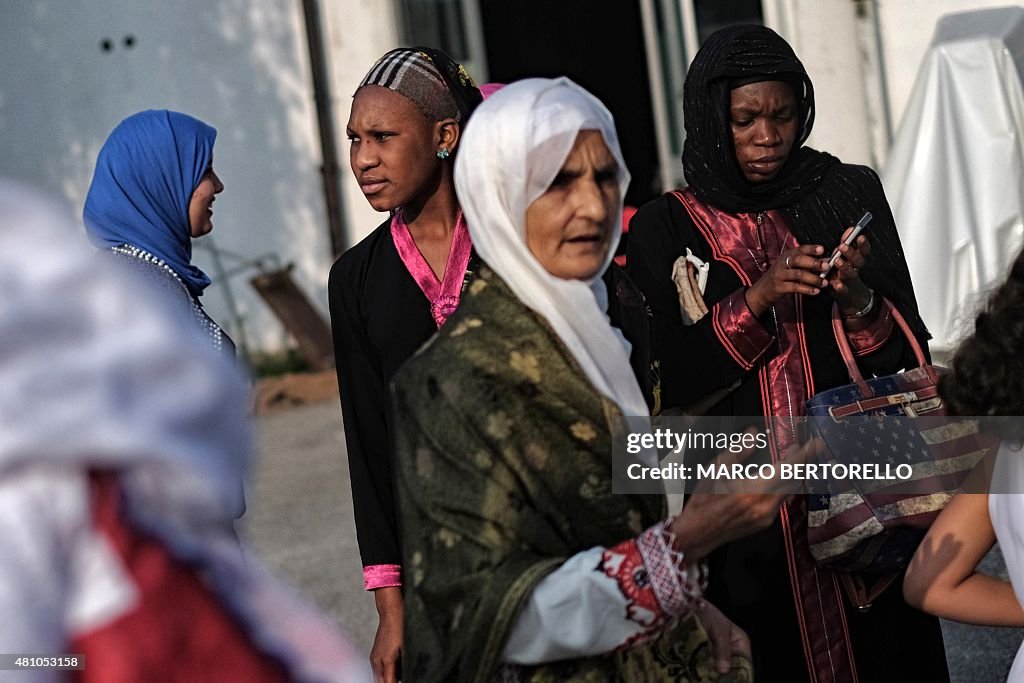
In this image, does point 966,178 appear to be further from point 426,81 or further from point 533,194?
point 533,194

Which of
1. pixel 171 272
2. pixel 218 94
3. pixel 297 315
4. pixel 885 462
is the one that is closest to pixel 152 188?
pixel 171 272

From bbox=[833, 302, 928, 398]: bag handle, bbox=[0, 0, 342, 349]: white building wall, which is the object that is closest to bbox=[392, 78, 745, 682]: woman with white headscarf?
bbox=[833, 302, 928, 398]: bag handle

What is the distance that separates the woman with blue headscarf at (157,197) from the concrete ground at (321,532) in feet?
2.20

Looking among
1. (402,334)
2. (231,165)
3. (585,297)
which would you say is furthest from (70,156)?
(585,297)

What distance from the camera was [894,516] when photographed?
2.64 meters

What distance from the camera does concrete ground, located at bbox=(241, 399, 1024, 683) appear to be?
14.3 feet

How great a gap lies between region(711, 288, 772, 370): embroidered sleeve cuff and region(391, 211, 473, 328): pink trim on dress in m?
0.53

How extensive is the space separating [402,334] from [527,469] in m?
0.88

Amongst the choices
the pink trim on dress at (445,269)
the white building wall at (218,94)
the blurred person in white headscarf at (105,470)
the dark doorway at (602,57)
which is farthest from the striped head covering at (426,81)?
the dark doorway at (602,57)

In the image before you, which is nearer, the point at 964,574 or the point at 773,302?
the point at 964,574

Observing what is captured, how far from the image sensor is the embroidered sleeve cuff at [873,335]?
113 inches

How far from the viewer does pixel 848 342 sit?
9.44ft

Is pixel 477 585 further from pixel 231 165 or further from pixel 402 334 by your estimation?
pixel 231 165

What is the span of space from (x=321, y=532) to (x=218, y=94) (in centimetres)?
533
